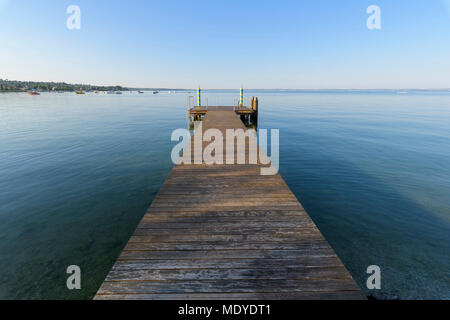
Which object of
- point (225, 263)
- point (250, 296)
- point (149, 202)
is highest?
point (225, 263)

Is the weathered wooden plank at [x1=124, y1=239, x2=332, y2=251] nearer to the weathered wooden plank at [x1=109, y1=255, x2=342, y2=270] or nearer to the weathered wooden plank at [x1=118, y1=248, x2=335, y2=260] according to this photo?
the weathered wooden plank at [x1=118, y1=248, x2=335, y2=260]

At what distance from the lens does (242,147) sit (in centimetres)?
882

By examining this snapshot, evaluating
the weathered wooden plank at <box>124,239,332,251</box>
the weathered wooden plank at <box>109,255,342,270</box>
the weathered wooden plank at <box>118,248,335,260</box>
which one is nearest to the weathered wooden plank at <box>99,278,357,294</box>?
the weathered wooden plank at <box>109,255,342,270</box>

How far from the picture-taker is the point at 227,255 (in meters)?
3.01

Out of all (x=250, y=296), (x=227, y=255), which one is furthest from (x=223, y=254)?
(x=250, y=296)

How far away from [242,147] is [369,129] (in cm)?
1882

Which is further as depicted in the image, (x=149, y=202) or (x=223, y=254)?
(x=149, y=202)

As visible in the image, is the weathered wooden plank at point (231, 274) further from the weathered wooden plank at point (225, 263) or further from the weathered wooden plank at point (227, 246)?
the weathered wooden plank at point (227, 246)

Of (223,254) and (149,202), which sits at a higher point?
(223,254)

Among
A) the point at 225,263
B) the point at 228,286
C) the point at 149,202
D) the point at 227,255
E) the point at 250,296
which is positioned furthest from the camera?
the point at 149,202

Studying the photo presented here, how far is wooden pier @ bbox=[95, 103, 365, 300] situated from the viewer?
246cm

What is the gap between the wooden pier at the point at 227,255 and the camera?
2465 millimetres

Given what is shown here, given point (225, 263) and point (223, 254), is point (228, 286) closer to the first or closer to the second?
point (225, 263)
